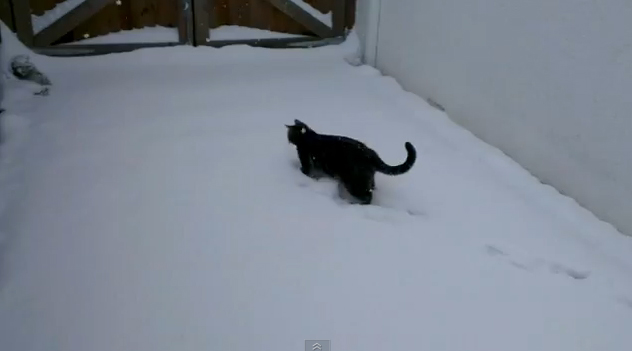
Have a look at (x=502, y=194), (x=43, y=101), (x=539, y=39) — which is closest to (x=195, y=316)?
(x=502, y=194)

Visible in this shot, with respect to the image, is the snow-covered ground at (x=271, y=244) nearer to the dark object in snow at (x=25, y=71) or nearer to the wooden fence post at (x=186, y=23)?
the dark object in snow at (x=25, y=71)

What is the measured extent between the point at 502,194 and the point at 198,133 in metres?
1.56

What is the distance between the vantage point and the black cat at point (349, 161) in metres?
2.22

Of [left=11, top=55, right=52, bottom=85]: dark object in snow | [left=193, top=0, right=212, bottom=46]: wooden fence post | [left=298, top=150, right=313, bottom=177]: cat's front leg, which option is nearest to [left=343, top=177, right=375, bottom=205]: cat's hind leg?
[left=298, top=150, right=313, bottom=177]: cat's front leg

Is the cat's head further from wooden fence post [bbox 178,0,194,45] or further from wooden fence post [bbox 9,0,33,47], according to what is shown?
wooden fence post [bbox 9,0,33,47]

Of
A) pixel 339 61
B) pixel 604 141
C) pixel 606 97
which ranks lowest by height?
pixel 339 61

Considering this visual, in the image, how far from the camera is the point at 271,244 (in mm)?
2010

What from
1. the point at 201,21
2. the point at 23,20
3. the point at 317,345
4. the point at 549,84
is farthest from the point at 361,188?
the point at 23,20

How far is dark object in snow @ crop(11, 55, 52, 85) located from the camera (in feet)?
11.5

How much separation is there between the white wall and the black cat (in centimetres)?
74

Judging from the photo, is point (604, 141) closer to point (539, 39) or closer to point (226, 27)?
point (539, 39)

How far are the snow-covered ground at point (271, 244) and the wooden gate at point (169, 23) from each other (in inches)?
39.0

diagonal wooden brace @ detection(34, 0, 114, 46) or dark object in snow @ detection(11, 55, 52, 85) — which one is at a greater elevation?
diagonal wooden brace @ detection(34, 0, 114, 46)

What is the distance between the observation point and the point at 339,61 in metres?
4.47
